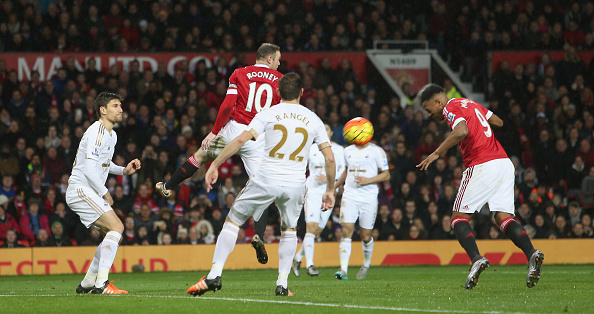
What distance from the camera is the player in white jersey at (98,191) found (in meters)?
9.51

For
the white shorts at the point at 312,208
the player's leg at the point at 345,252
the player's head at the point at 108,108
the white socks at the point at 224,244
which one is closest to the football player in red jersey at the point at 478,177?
the white socks at the point at 224,244

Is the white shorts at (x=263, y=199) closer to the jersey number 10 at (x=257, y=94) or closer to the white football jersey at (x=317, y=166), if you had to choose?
the jersey number 10 at (x=257, y=94)

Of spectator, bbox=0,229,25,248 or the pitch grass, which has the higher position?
the pitch grass

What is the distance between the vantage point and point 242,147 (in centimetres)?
1062

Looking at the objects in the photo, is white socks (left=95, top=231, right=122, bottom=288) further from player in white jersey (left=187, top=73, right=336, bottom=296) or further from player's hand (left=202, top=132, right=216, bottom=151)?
player in white jersey (left=187, top=73, right=336, bottom=296)

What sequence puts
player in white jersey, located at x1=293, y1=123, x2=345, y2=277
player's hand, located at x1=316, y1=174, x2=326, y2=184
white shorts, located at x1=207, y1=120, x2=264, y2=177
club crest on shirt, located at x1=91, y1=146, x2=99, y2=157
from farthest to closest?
1. player's hand, located at x1=316, y1=174, x2=326, y2=184
2. player in white jersey, located at x1=293, y1=123, x2=345, y2=277
3. white shorts, located at x1=207, y1=120, x2=264, y2=177
4. club crest on shirt, located at x1=91, y1=146, x2=99, y2=157

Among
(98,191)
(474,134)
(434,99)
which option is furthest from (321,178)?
(98,191)

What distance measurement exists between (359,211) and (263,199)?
213 inches

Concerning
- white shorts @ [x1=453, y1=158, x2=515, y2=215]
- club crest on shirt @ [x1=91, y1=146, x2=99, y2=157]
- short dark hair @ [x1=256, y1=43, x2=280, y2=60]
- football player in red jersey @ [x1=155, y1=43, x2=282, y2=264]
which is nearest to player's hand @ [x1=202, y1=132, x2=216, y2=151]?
football player in red jersey @ [x1=155, y1=43, x2=282, y2=264]

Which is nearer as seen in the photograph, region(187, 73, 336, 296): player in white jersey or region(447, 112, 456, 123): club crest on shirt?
region(187, 73, 336, 296): player in white jersey

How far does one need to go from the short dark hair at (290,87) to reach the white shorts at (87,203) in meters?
2.84

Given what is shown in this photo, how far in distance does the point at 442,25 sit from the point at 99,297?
56.0 feet

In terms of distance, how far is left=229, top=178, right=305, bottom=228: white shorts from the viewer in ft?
26.8

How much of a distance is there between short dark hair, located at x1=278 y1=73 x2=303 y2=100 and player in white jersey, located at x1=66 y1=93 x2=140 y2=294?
2.58 m
